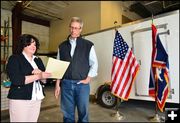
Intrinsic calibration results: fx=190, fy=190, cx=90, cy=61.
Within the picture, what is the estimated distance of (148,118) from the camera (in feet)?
12.3

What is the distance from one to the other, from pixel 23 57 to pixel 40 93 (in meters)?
0.38

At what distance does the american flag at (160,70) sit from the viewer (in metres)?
3.42

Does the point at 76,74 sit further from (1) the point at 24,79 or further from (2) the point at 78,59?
(1) the point at 24,79

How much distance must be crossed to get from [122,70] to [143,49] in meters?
0.69

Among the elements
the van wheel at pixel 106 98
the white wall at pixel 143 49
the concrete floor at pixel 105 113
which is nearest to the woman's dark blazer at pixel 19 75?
the concrete floor at pixel 105 113

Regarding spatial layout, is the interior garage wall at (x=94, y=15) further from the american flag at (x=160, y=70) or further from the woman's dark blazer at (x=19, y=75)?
the woman's dark blazer at (x=19, y=75)

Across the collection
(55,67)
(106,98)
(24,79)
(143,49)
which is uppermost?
(143,49)

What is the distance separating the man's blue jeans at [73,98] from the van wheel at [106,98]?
234cm

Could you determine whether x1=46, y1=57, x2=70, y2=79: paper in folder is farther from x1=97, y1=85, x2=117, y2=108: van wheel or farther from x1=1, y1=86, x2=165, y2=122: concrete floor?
x1=97, y1=85, x2=117, y2=108: van wheel

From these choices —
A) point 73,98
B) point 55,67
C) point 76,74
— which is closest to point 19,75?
point 55,67

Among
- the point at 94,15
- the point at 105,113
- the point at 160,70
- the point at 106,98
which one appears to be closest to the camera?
the point at 160,70

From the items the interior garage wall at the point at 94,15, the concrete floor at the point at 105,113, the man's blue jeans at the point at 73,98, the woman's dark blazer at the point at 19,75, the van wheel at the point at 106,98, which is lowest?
the concrete floor at the point at 105,113

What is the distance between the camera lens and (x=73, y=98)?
238cm

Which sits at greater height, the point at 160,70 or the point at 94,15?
the point at 94,15
